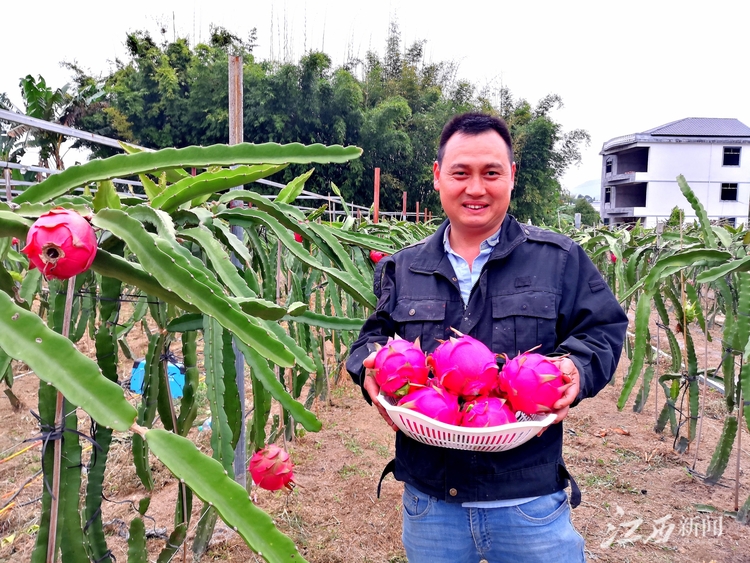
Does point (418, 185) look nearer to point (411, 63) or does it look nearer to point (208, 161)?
point (411, 63)

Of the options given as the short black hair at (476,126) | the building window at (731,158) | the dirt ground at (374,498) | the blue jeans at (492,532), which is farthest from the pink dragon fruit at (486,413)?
the building window at (731,158)

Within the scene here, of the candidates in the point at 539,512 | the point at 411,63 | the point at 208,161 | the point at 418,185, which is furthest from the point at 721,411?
the point at 411,63

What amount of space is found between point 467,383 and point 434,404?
0.07 metres

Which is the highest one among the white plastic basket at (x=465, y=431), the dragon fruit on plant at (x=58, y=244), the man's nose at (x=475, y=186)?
the man's nose at (x=475, y=186)

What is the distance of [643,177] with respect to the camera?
833 inches

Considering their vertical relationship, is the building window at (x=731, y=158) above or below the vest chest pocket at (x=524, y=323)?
above

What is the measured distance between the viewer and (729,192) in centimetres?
2116

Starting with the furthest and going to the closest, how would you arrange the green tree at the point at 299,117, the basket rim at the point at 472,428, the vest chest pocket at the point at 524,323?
the green tree at the point at 299,117, the vest chest pocket at the point at 524,323, the basket rim at the point at 472,428

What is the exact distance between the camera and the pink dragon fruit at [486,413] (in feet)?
2.78

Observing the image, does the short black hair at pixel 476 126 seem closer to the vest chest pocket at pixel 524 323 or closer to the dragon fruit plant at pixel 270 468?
the vest chest pocket at pixel 524 323

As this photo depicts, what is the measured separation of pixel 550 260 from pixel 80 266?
84cm

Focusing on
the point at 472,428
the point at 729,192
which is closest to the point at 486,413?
the point at 472,428

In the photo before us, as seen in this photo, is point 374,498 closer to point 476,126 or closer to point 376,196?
point 476,126

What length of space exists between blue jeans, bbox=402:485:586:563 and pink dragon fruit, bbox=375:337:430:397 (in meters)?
0.32
